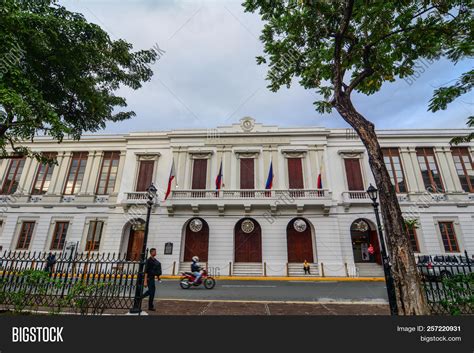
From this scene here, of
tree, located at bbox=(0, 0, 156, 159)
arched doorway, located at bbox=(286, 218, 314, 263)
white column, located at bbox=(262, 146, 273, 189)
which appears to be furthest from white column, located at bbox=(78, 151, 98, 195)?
arched doorway, located at bbox=(286, 218, 314, 263)

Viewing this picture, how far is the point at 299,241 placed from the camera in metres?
16.0

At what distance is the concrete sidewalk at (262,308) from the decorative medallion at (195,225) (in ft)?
29.1

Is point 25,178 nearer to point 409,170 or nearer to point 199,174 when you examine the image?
point 199,174

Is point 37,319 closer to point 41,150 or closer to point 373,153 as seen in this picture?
point 373,153

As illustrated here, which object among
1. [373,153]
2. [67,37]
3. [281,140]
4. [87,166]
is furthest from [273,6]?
[87,166]

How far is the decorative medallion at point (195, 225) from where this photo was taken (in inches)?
645

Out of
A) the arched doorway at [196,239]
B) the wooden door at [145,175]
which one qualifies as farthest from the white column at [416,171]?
the wooden door at [145,175]

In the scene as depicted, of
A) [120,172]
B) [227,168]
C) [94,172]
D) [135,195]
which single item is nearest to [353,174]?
[227,168]

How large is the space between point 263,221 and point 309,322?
501 inches

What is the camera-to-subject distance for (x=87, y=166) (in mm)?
19172

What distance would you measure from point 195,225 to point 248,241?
415 cm

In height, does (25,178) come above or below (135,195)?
above

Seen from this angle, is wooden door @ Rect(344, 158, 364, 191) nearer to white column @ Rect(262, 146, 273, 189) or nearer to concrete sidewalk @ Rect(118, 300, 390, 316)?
white column @ Rect(262, 146, 273, 189)

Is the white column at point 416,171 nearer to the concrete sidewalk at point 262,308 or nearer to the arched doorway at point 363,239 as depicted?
the arched doorway at point 363,239
